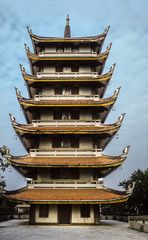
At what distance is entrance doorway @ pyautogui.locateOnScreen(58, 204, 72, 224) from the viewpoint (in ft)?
80.8

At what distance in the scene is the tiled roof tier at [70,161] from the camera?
81.1 feet

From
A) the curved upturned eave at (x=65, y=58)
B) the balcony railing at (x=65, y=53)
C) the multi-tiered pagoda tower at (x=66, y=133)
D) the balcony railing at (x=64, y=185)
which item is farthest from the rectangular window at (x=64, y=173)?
the balcony railing at (x=65, y=53)

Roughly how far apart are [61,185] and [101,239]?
10.5 metres

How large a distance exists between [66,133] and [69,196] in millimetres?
5425

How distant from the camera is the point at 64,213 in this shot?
81.2 feet

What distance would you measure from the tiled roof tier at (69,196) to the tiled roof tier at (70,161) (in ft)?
6.85

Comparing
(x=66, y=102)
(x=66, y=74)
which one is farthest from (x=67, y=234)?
(x=66, y=74)

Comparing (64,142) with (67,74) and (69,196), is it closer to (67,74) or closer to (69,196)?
(69,196)

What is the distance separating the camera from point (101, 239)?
599 inches

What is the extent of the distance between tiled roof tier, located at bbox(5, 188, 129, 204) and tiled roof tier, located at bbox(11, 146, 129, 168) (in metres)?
2.09

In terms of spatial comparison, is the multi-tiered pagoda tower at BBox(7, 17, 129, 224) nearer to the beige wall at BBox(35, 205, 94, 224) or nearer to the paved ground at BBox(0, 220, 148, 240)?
the beige wall at BBox(35, 205, 94, 224)

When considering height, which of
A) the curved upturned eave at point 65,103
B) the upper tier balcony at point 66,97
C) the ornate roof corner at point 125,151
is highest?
the upper tier balcony at point 66,97

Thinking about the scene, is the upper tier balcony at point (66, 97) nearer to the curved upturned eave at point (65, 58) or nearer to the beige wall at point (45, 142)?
the curved upturned eave at point (65, 58)

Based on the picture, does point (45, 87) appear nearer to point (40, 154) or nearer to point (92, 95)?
point (92, 95)
